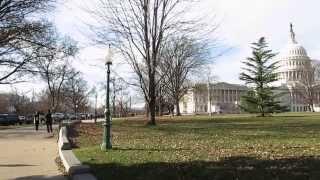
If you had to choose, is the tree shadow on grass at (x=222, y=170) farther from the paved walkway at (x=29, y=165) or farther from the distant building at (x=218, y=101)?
Answer: the distant building at (x=218, y=101)

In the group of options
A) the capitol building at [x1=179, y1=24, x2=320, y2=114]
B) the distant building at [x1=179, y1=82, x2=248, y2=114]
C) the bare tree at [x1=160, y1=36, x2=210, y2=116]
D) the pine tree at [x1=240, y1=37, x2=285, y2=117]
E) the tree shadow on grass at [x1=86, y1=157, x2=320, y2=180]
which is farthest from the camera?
the distant building at [x1=179, y1=82, x2=248, y2=114]

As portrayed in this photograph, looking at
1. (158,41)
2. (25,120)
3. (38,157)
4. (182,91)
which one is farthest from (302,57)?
(38,157)

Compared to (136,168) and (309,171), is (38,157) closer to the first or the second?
(136,168)

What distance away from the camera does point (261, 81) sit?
7531cm

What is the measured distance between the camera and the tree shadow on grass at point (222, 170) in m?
9.88

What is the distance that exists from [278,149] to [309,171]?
4940 mm

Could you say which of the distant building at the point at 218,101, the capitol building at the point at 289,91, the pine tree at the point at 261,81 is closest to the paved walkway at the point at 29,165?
the pine tree at the point at 261,81

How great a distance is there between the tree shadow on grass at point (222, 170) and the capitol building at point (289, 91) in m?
112

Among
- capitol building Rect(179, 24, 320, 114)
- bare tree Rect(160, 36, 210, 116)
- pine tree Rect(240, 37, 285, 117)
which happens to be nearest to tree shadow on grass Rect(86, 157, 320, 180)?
bare tree Rect(160, 36, 210, 116)

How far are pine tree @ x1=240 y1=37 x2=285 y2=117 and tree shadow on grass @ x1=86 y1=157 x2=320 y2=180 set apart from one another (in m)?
61.9

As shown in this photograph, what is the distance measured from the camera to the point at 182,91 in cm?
8206

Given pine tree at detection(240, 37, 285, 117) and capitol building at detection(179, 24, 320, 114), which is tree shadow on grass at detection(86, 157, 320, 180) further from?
capitol building at detection(179, 24, 320, 114)

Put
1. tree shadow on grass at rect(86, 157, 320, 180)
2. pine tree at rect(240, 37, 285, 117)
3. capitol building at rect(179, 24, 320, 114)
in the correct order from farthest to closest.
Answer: capitol building at rect(179, 24, 320, 114) → pine tree at rect(240, 37, 285, 117) → tree shadow on grass at rect(86, 157, 320, 180)

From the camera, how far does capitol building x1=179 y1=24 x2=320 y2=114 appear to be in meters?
129
